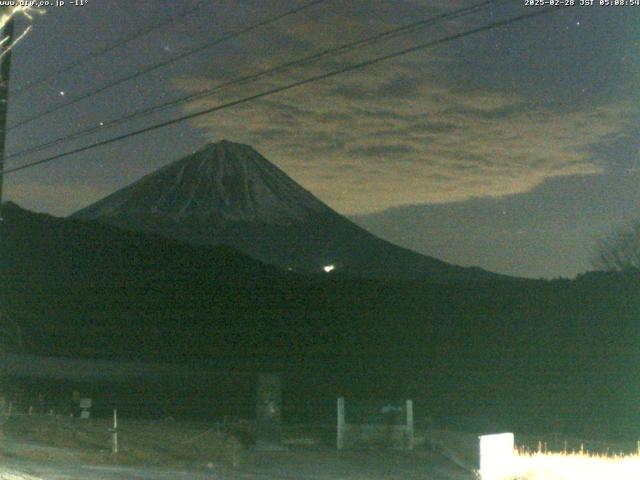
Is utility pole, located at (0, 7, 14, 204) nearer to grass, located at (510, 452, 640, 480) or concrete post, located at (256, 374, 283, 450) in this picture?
grass, located at (510, 452, 640, 480)

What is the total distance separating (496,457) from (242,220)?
560 ft

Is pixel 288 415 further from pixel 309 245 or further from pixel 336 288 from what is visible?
pixel 309 245

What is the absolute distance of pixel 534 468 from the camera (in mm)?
15805

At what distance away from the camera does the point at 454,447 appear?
84.7ft

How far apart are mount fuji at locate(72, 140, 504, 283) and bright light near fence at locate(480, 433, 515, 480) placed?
124m

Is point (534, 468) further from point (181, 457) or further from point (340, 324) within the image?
point (340, 324)

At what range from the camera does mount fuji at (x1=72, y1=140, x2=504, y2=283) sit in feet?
507

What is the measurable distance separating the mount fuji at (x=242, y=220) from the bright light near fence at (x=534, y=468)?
123599 mm

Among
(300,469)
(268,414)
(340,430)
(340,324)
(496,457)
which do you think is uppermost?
(340,324)

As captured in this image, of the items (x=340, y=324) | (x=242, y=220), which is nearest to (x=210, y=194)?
(x=242, y=220)

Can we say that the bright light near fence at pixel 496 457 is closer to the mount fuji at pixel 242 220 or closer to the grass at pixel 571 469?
the grass at pixel 571 469

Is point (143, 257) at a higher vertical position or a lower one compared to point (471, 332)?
higher

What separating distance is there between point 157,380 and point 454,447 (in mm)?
38002

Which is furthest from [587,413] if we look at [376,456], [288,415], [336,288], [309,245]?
[309,245]
